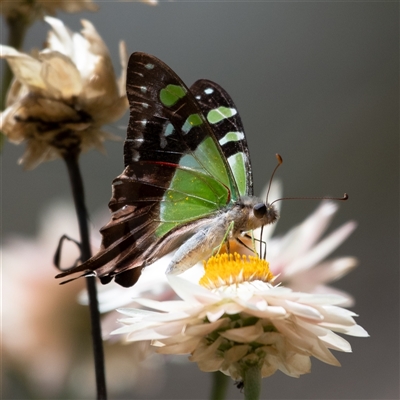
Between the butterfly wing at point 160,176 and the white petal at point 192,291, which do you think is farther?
the butterfly wing at point 160,176

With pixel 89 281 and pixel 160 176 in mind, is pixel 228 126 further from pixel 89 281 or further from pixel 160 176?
pixel 89 281

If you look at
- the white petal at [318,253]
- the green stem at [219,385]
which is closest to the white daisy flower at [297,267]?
the white petal at [318,253]

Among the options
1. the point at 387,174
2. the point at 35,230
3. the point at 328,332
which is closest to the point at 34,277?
the point at 328,332

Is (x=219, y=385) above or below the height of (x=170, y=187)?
below

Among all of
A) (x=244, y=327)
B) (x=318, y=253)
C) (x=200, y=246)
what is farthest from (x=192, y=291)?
(x=318, y=253)

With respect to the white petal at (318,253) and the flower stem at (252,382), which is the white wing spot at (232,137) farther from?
the flower stem at (252,382)

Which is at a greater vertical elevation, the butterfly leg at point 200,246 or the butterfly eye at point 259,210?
the butterfly eye at point 259,210

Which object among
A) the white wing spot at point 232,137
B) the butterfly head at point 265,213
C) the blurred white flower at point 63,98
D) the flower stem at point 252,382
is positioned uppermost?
the blurred white flower at point 63,98
